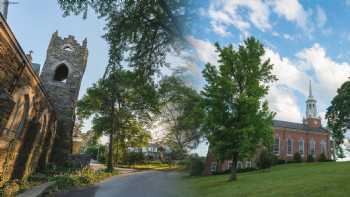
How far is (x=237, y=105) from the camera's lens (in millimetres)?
23094

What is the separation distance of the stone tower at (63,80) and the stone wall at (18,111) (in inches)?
248

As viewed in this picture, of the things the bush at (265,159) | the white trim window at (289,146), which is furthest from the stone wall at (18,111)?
the white trim window at (289,146)

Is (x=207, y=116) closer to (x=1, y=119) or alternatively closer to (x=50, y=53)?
(x=1, y=119)

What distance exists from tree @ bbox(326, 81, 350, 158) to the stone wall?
3936cm

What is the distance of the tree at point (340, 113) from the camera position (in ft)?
138

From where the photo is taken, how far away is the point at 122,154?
5109 centimetres

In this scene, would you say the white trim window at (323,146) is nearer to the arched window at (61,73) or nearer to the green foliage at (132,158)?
the green foliage at (132,158)

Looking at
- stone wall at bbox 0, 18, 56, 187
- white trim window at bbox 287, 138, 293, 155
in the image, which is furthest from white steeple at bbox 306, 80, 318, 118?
stone wall at bbox 0, 18, 56, 187

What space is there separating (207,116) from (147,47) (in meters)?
13.9

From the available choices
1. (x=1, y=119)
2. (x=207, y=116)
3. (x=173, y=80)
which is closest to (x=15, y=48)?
(x=1, y=119)

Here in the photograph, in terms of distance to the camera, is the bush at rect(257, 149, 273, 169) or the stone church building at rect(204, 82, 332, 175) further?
the stone church building at rect(204, 82, 332, 175)

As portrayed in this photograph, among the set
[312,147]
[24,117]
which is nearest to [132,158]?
[312,147]

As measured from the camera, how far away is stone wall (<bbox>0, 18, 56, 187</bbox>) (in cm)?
1167

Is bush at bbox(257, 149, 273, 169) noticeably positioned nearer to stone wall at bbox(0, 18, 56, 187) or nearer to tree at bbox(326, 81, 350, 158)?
tree at bbox(326, 81, 350, 158)
